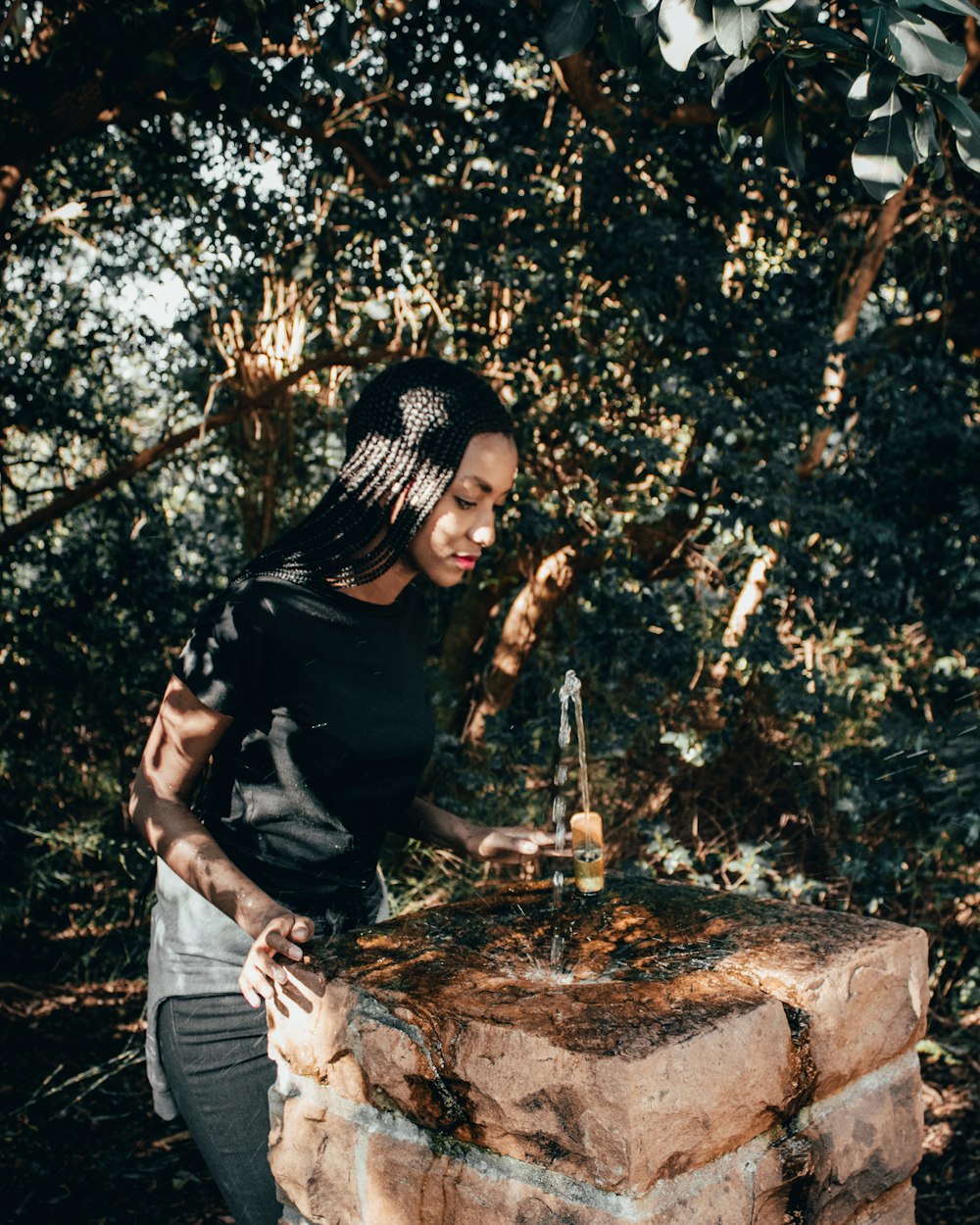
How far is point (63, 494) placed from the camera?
17.1ft

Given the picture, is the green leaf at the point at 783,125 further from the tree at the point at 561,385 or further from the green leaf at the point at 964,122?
the tree at the point at 561,385

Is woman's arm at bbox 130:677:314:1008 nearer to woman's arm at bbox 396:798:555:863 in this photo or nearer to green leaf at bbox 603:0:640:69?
woman's arm at bbox 396:798:555:863

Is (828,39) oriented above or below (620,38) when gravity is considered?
below

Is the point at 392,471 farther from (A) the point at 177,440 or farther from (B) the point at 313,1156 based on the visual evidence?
(A) the point at 177,440

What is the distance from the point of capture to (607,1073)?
138cm

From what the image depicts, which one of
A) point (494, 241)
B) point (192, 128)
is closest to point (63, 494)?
point (192, 128)

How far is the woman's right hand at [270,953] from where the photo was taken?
5.49 feet

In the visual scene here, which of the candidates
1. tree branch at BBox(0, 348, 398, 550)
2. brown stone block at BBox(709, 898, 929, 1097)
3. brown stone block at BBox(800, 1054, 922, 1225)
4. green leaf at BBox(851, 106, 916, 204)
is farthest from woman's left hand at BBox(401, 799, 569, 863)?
tree branch at BBox(0, 348, 398, 550)

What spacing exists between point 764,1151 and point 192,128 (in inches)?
198

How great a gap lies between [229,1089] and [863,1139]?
0.97m

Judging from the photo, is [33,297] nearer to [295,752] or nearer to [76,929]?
[76,929]

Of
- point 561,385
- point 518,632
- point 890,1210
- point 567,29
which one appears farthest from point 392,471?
point 518,632

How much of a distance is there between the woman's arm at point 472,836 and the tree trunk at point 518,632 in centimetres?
236

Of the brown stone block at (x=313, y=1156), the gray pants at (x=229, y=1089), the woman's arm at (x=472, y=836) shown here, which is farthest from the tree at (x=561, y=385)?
the brown stone block at (x=313, y=1156)
